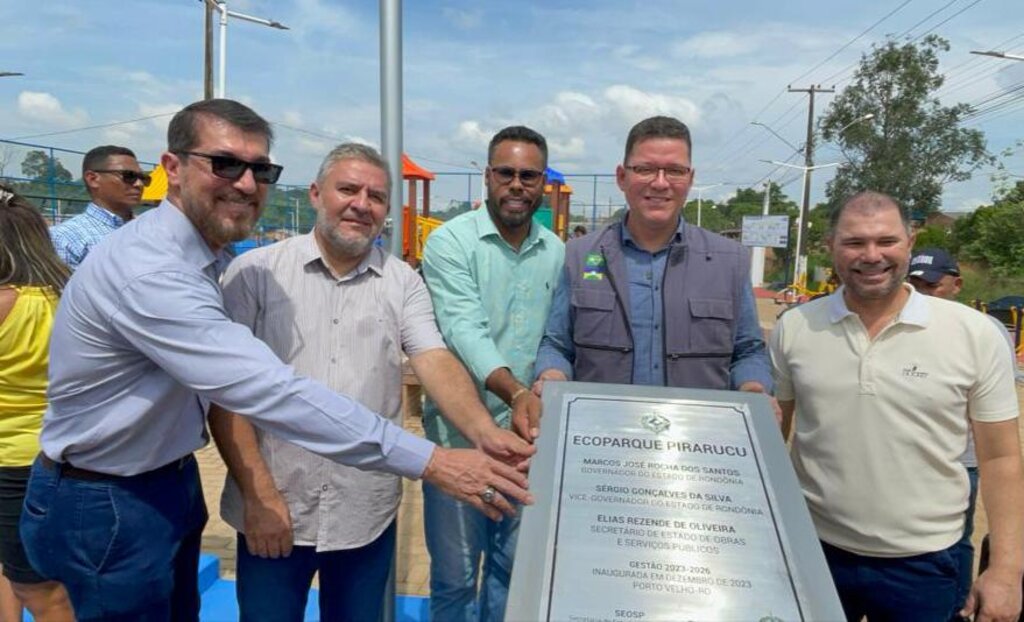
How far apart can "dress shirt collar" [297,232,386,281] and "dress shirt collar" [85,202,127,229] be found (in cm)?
324

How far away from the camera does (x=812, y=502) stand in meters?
2.40

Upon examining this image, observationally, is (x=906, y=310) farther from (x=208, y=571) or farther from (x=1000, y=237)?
(x=1000, y=237)

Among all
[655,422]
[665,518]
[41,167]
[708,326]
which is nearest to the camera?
[665,518]

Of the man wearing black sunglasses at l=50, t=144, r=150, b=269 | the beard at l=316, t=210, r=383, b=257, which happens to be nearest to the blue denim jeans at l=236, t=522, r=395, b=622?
the beard at l=316, t=210, r=383, b=257

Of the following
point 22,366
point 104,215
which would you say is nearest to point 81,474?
point 22,366

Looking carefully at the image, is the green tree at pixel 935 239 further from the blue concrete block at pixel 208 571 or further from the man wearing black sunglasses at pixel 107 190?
the blue concrete block at pixel 208 571

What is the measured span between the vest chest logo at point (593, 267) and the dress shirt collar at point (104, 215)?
3811mm

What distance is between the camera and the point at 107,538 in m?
2.04

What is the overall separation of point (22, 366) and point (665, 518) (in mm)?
2519

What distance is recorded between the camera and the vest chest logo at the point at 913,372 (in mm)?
2244

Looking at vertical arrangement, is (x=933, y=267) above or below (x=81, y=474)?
above

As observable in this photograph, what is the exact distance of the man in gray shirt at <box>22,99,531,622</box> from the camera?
74.4 inches

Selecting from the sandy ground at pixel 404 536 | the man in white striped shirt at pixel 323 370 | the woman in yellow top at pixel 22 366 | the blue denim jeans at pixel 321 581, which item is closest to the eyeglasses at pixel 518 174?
the man in white striped shirt at pixel 323 370

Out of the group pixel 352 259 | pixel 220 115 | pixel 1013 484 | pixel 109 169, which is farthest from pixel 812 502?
pixel 109 169
